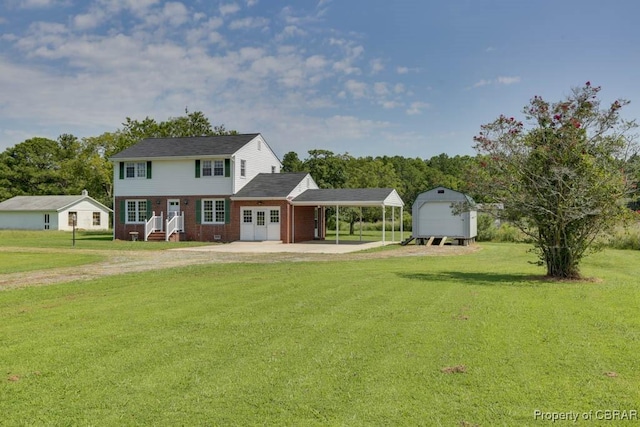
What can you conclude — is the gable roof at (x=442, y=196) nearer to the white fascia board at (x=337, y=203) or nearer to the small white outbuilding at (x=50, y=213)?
the white fascia board at (x=337, y=203)

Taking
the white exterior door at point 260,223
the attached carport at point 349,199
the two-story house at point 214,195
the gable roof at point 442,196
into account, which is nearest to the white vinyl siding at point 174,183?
the two-story house at point 214,195

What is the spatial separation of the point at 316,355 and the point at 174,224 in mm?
26143

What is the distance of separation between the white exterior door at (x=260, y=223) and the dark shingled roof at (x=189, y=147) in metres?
3.75

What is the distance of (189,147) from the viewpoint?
31.4 metres

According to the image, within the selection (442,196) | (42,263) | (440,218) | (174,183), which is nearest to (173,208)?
(174,183)

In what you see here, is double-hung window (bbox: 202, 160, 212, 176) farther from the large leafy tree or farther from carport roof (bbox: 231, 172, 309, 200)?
the large leafy tree

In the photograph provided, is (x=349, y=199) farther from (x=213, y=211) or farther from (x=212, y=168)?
(x=212, y=168)

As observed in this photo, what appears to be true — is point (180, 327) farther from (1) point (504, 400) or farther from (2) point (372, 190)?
(2) point (372, 190)

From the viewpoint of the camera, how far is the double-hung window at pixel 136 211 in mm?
31172

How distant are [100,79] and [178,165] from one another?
267 inches

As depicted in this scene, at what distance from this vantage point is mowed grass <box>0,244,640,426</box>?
4035 millimetres

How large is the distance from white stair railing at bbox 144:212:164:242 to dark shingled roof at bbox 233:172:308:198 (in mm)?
5389

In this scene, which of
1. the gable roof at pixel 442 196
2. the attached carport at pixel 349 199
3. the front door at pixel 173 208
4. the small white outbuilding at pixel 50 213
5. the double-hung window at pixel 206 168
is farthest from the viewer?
the small white outbuilding at pixel 50 213

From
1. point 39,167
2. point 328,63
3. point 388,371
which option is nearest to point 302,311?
point 388,371
